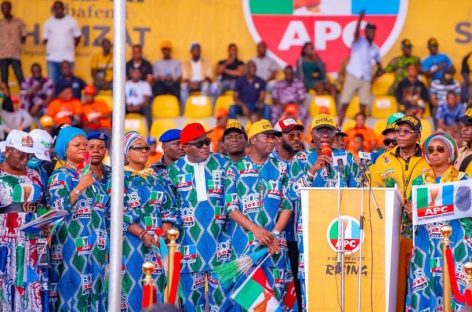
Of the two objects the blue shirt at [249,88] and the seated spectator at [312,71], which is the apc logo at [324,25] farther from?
the blue shirt at [249,88]

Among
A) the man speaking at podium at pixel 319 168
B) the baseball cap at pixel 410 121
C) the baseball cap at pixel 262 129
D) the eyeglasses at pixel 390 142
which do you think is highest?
the baseball cap at pixel 410 121

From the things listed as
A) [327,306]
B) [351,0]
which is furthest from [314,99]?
[327,306]

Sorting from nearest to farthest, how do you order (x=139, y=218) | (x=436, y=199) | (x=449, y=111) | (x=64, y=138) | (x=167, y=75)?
(x=436, y=199)
(x=64, y=138)
(x=139, y=218)
(x=449, y=111)
(x=167, y=75)

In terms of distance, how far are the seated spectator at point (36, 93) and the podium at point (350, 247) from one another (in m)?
9.86

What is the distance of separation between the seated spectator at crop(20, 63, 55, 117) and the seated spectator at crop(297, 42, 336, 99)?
12.2ft

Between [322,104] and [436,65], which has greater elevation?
[436,65]

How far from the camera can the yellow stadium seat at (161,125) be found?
2102 centimetres

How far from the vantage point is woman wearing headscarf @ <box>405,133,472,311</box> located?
39.9 feet

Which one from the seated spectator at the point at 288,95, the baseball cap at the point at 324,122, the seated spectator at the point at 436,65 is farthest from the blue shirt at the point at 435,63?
the baseball cap at the point at 324,122

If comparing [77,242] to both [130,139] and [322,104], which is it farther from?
[322,104]

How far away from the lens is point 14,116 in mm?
20781

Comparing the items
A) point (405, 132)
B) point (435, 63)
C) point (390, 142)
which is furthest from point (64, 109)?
point (405, 132)

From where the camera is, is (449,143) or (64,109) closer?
(449,143)

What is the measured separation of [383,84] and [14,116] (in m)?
5.49
